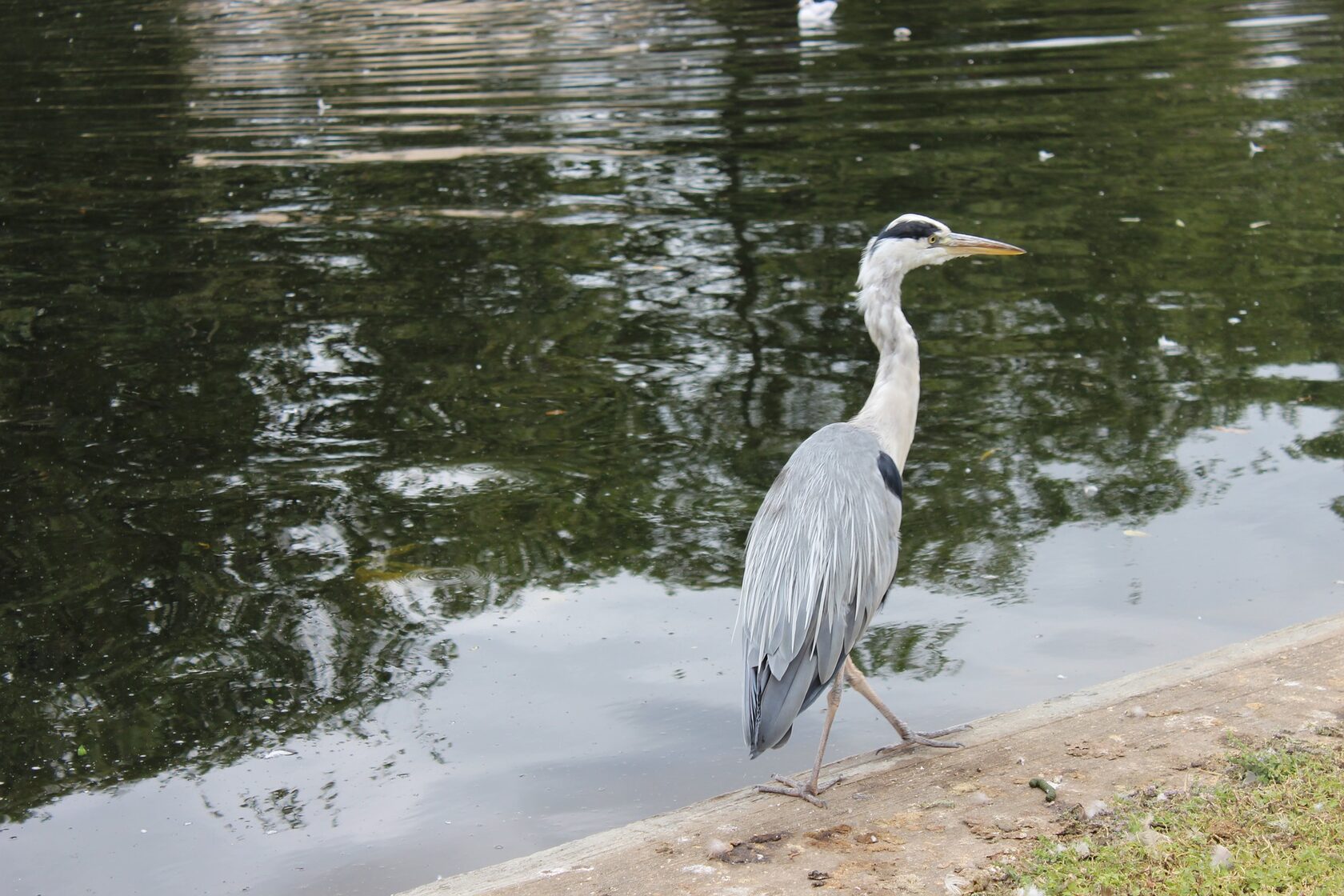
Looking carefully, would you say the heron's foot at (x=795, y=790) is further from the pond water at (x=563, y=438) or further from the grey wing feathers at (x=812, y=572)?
the pond water at (x=563, y=438)

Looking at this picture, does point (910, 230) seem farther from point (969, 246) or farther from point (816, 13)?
point (816, 13)

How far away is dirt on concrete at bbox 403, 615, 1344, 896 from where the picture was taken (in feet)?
12.6

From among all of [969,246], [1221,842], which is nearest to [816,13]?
[969,246]

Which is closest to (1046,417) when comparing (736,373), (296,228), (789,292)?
(736,373)

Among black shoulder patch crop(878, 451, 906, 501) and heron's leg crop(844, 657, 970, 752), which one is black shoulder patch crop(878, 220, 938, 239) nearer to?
black shoulder patch crop(878, 451, 906, 501)

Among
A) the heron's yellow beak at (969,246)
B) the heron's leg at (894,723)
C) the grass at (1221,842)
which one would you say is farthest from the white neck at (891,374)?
the grass at (1221,842)

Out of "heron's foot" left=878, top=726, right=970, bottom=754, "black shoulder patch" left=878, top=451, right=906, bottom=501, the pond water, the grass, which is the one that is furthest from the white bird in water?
the grass

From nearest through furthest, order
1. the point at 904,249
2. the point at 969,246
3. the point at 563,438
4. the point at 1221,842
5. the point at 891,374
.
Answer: the point at 1221,842 < the point at 891,374 < the point at 904,249 < the point at 969,246 < the point at 563,438

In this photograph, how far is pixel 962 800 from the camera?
165 inches

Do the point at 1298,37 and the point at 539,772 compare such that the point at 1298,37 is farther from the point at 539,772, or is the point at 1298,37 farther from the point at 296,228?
the point at 539,772

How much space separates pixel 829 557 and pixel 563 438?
3.58m

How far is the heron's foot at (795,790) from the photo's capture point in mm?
4305

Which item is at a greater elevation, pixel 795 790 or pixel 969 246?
pixel 969 246

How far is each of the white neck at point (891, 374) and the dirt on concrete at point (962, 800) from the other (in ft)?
3.36
